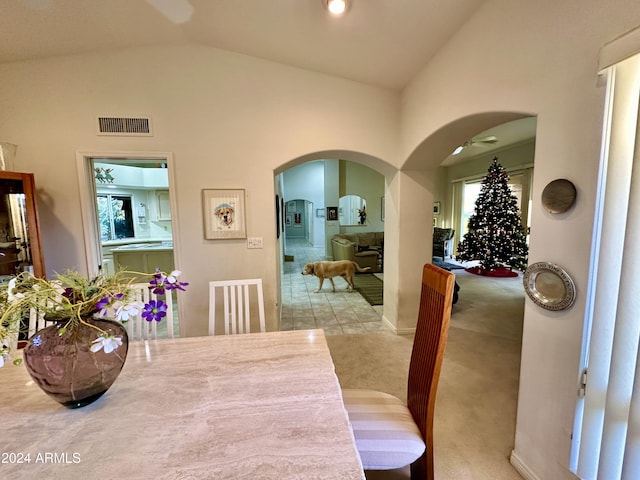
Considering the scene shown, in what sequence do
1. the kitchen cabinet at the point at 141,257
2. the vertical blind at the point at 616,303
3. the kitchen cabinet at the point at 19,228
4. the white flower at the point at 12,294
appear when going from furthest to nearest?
the kitchen cabinet at the point at 141,257 < the kitchen cabinet at the point at 19,228 < the vertical blind at the point at 616,303 < the white flower at the point at 12,294

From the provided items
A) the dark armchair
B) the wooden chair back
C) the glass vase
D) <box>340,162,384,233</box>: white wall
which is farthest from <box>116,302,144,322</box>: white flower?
<box>340,162,384,233</box>: white wall

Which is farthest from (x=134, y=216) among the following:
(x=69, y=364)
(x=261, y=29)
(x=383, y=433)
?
(x=383, y=433)

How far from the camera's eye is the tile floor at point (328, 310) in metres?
3.59

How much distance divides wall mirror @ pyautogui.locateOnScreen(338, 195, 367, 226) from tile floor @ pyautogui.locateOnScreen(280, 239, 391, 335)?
12.5ft

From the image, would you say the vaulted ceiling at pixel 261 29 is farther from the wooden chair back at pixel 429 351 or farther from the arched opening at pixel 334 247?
the wooden chair back at pixel 429 351

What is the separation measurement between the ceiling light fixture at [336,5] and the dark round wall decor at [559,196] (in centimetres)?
164

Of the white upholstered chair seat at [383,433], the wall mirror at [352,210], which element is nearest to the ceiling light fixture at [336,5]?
the white upholstered chair seat at [383,433]

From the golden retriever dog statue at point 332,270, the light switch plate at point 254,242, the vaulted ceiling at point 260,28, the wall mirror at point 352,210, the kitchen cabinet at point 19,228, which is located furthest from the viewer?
the wall mirror at point 352,210

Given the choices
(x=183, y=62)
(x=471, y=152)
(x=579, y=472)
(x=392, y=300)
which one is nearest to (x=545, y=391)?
(x=579, y=472)

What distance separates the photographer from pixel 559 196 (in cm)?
130

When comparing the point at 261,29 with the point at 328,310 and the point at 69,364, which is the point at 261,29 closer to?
the point at 69,364

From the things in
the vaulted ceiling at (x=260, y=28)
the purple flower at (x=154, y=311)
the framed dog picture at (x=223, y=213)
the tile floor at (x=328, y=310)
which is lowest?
the tile floor at (x=328, y=310)

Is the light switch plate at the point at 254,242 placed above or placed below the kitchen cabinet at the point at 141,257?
above

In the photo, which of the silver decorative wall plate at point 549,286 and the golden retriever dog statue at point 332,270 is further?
the golden retriever dog statue at point 332,270
